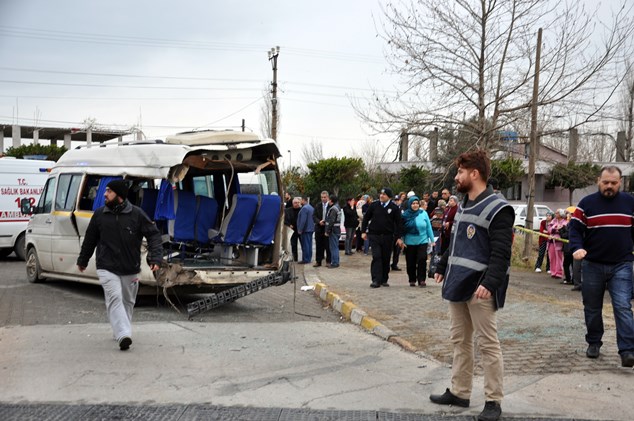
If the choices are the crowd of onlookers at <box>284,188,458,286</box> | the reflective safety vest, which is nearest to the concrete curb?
the crowd of onlookers at <box>284,188,458,286</box>

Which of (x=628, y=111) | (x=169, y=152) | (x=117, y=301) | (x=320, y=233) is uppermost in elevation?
(x=628, y=111)

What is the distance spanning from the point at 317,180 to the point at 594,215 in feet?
79.6

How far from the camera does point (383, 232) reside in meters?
12.0

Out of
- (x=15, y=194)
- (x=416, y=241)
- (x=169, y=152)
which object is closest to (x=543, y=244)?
(x=416, y=241)

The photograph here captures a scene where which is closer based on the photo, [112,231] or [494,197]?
[494,197]

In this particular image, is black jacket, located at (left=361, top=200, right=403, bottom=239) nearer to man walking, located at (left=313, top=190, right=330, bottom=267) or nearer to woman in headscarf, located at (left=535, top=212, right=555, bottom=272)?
man walking, located at (left=313, top=190, right=330, bottom=267)

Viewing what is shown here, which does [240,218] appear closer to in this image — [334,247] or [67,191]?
[67,191]

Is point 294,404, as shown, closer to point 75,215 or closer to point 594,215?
point 594,215

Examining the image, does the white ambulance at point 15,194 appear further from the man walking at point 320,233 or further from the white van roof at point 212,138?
the white van roof at point 212,138

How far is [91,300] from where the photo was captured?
10.7 m

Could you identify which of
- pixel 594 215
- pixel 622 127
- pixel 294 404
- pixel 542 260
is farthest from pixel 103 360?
pixel 622 127

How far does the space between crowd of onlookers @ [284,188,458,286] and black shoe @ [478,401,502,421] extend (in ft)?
19.3

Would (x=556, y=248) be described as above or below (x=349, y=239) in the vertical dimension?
above

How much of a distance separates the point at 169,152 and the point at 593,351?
5.98 m
